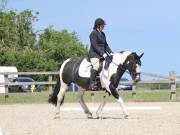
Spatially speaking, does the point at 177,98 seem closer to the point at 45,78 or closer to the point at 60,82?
the point at 60,82

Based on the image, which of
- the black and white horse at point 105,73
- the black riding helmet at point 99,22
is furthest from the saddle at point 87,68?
the black riding helmet at point 99,22

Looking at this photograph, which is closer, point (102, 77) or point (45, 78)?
point (102, 77)

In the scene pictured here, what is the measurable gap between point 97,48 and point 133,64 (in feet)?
3.21

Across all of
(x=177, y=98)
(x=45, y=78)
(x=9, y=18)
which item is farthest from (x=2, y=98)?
(x=9, y=18)

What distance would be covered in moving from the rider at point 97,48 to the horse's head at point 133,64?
0.54 meters

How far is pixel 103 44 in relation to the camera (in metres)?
15.8

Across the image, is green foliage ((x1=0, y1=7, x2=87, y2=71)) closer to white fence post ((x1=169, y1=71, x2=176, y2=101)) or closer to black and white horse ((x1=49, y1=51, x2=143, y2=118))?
white fence post ((x1=169, y1=71, x2=176, y2=101))

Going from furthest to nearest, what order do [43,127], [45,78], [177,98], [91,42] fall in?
1. [45,78]
2. [177,98]
3. [91,42]
4. [43,127]

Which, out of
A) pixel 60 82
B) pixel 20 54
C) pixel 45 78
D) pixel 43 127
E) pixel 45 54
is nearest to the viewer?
pixel 43 127

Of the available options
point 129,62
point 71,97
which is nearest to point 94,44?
point 129,62

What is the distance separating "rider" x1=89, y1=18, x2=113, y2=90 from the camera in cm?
1566

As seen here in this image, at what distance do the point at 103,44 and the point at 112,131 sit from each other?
498cm

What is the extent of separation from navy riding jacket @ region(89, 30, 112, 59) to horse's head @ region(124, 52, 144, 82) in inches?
25.4

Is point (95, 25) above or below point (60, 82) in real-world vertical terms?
above
